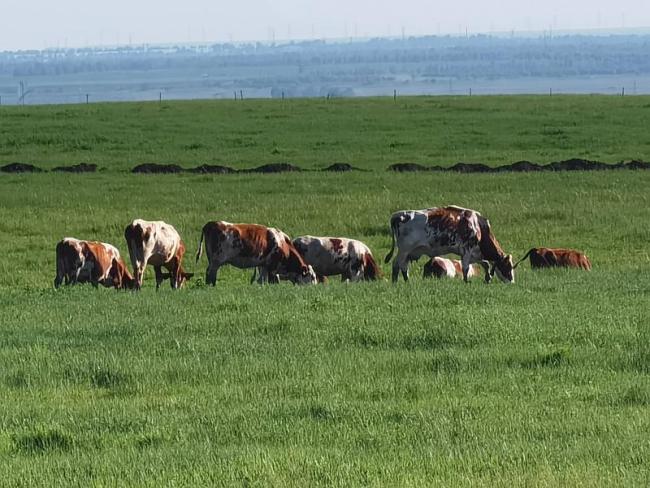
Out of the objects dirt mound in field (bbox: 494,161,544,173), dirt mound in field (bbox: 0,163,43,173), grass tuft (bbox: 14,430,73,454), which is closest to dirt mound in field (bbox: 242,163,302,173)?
dirt mound in field (bbox: 494,161,544,173)

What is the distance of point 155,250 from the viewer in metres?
21.8

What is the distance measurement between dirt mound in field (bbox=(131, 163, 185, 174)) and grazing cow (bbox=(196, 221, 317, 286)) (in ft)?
71.0

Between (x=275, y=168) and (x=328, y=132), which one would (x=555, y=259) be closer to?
(x=275, y=168)

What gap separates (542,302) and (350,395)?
570 centimetres

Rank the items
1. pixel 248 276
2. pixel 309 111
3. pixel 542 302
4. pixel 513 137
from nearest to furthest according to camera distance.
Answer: pixel 542 302 < pixel 248 276 < pixel 513 137 < pixel 309 111

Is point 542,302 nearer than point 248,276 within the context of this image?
Yes

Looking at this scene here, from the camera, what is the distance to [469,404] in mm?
10398

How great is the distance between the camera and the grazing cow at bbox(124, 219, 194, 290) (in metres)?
21.6

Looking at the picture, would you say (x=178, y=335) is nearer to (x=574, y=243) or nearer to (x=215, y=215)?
(x=574, y=243)

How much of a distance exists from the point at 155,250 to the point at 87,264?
1490 millimetres

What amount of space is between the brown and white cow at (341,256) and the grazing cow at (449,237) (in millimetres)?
903

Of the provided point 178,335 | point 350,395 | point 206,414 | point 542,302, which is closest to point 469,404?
point 350,395

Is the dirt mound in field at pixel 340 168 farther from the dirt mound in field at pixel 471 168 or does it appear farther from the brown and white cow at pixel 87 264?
the brown and white cow at pixel 87 264

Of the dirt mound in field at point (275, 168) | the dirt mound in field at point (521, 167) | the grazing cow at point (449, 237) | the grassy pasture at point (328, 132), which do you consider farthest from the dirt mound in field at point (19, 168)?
the grazing cow at point (449, 237)
